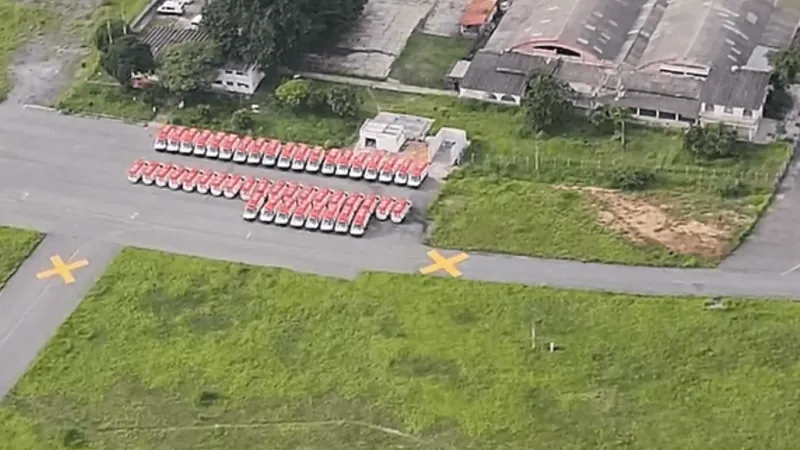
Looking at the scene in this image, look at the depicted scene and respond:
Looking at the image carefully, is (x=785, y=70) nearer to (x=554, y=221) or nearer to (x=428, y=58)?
(x=554, y=221)

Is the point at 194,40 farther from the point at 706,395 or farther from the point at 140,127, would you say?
the point at 706,395

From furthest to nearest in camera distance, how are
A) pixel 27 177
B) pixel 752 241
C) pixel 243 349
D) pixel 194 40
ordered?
pixel 194 40 → pixel 27 177 → pixel 752 241 → pixel 243 349

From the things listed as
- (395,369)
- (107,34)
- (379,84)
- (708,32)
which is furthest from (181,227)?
(708,32)

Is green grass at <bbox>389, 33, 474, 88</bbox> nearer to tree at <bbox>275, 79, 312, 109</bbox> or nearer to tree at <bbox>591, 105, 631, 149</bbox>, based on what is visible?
tree at <bbox>275, 79, 312, 109</bbox>

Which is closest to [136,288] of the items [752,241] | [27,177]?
[27,177]

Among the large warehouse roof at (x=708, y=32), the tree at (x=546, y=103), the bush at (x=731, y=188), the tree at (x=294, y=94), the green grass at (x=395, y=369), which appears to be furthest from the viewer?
the large warehouse roof at (x=708, y=32)

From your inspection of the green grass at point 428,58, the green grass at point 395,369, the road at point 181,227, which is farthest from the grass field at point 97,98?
the green grass at point 395,369

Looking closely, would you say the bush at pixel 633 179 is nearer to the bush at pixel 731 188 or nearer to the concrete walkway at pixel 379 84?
the bush at pixel 731 188
